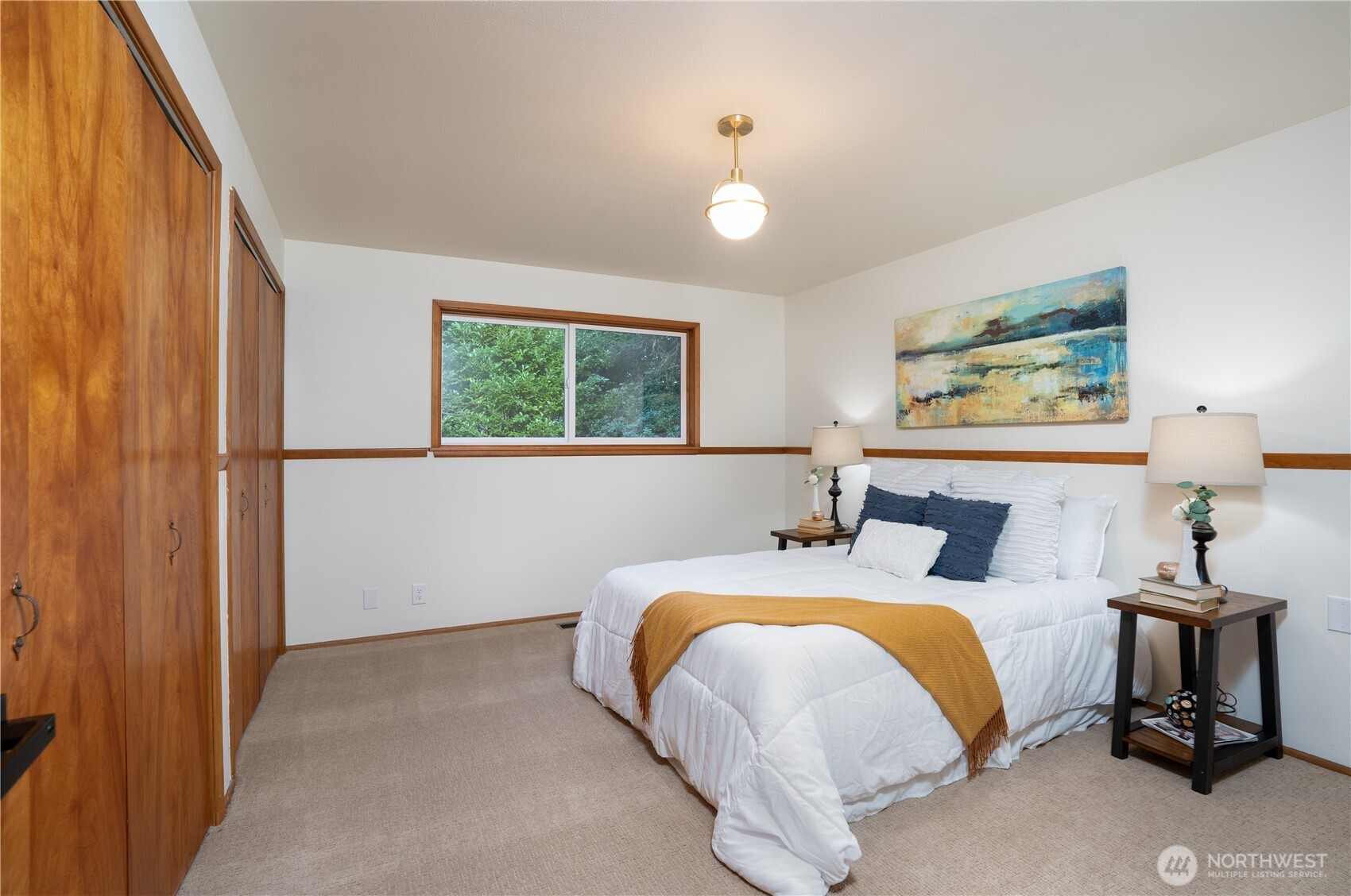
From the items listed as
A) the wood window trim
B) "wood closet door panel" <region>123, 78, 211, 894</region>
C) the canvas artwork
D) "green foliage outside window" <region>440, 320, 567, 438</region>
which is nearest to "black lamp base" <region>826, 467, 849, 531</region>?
the canvas artwork

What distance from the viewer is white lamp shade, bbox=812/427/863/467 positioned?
4223 millimetres

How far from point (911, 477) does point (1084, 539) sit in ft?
2.90

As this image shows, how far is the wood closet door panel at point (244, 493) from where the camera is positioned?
233cm

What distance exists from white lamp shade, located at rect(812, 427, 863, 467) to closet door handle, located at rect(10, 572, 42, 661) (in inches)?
149

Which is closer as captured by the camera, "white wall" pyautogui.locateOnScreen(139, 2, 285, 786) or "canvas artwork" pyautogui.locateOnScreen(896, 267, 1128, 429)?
"white wall" pyautogui.locateOnScreen(139, 2, 285, 786)

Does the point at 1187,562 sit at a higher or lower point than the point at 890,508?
lower

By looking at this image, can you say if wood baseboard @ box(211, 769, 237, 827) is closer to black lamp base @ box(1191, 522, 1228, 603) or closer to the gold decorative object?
the gold decorative object

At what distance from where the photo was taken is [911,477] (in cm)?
360

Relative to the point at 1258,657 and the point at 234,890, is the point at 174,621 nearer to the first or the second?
the point at 234,890

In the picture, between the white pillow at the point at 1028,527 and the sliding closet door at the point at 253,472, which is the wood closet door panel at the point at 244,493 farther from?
the white pillow at the point at 1028,527

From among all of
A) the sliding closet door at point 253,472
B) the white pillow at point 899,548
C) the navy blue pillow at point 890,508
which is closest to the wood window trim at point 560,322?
the sliding closet door at point 253,472

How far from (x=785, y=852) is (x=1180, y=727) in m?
1.70

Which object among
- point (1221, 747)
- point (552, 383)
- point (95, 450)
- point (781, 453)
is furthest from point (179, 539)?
point (781, 453)

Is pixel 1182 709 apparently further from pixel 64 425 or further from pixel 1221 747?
pixel 64 425
